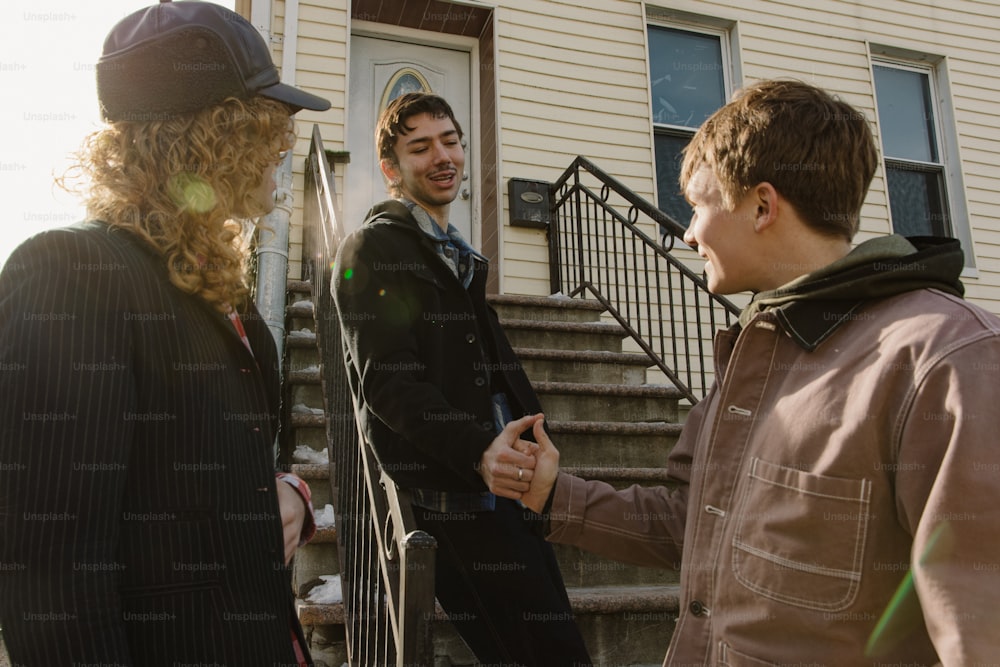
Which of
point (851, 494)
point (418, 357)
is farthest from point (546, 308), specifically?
point (851, 494)

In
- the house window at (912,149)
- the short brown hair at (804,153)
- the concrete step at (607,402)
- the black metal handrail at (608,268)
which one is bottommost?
the concrete step at (607,402)

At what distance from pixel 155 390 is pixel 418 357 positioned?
0.99 m

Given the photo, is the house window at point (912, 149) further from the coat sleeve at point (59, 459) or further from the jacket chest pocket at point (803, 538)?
the coat sleeve at point (59, 459)

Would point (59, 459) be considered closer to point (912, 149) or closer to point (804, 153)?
point (804, 153)

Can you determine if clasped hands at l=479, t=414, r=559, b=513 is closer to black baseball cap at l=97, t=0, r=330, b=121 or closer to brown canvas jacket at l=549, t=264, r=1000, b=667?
brown canvas jacket at l=549, t=264, r=1000, b=667

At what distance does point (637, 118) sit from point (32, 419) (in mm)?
5937

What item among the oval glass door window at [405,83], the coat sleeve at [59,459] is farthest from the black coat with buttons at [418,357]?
the oval glass door window at [405,83]

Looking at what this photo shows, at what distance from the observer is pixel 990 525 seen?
0.92 metres

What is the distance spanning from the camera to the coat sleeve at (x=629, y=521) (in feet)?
5.01

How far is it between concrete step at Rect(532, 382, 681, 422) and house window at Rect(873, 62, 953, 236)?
4.27m

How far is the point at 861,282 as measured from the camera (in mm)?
1155

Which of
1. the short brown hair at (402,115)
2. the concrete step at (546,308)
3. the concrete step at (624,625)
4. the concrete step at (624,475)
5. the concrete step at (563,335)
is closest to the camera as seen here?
the short brown hair at (402,115)

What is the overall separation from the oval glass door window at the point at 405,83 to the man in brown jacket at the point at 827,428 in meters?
4.88

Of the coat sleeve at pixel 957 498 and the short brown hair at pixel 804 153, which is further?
the short brown hair at pixel 804 153
